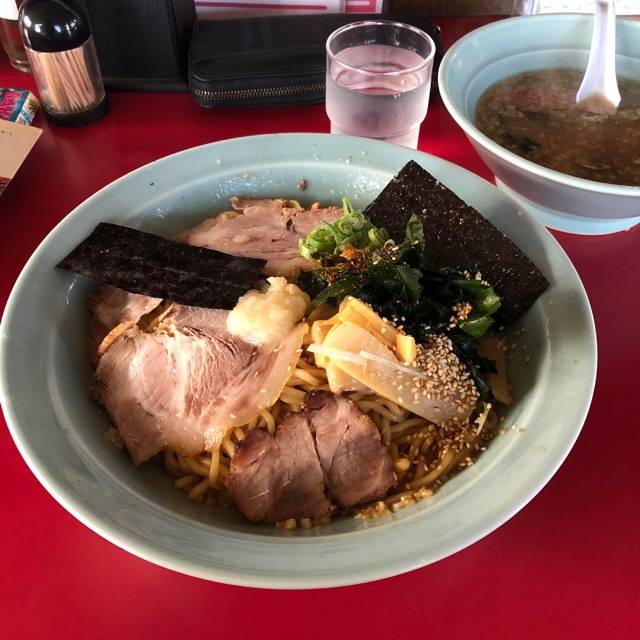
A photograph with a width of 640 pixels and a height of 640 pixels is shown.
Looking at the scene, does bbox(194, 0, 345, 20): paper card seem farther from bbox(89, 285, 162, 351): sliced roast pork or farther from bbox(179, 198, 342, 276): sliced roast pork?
bbox(89, 285, 162, 351): sliced roast pork

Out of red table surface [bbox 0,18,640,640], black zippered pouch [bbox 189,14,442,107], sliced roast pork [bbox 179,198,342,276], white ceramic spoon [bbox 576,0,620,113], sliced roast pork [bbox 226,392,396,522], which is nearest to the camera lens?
red table surface [bbox 0,18,640,640]

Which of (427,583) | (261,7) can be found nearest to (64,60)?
(261,7)

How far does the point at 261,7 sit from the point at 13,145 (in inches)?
43.9

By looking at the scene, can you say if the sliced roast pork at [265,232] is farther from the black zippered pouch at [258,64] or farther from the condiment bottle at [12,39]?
the condiment bottle at [12,39]

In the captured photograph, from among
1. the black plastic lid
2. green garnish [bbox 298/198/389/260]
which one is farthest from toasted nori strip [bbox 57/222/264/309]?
the black plastic lid

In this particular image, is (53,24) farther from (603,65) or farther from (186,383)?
(603,65)

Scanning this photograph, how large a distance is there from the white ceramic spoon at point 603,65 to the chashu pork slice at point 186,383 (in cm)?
115

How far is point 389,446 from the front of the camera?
4.34 feet

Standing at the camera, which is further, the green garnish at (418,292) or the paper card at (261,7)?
the paper card at (261,7)

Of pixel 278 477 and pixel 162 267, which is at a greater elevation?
pixel 162 267

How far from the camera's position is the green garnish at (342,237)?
1.48 meters

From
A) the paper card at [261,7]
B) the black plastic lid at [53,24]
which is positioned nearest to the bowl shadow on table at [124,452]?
the black plastic lid at [53,24]

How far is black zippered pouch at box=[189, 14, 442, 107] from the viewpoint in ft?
6.93

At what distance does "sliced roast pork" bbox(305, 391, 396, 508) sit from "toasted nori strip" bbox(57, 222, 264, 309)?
0.37 meters
